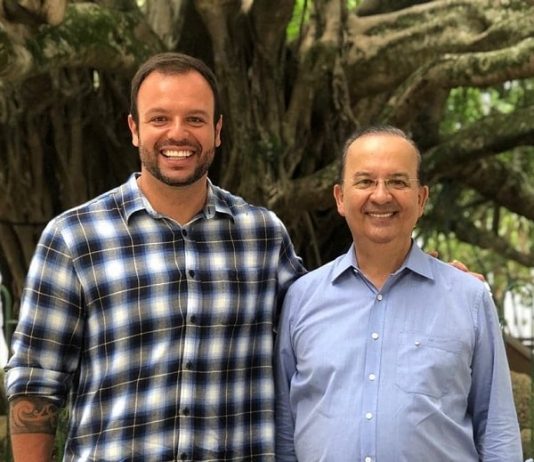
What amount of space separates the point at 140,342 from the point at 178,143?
0.44 m

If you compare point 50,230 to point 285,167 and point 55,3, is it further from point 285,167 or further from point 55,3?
point 285,167

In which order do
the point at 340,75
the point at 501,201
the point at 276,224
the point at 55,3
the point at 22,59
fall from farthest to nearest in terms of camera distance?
the point at 501,201 < the point at 340,75 < the point at 22,59 < the point at 55,3 < the point at 276,224

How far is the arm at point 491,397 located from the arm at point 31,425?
0.92 meters

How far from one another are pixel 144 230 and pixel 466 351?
75cm

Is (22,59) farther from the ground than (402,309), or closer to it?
farther from the ground

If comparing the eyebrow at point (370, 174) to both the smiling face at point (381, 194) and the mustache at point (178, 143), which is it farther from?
the mustache at point (178, 143)

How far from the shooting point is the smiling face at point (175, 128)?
7.89ft

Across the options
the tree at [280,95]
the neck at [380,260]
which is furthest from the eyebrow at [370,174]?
the tree at [280,95]

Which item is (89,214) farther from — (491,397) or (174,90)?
(491,397)

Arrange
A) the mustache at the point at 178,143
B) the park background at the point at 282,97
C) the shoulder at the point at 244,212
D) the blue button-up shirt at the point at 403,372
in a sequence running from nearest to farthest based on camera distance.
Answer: the blue button-up shirt at the point at 403,372 → the mustache at the point at 178,143 → the shoulder at the point at 244,212 → the park background at the point at 282,97

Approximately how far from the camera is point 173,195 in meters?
2.46

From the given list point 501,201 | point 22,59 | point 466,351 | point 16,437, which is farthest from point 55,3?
point 501,201

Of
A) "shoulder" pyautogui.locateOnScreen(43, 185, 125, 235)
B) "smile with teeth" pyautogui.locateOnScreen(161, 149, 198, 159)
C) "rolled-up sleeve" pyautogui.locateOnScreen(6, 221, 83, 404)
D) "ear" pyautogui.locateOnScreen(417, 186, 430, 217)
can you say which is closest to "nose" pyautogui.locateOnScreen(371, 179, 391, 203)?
"ear" pyautogui.locateOnScreen(417, 186, 430, 217)

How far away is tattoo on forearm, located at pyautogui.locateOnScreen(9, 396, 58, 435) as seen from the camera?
2.41m
